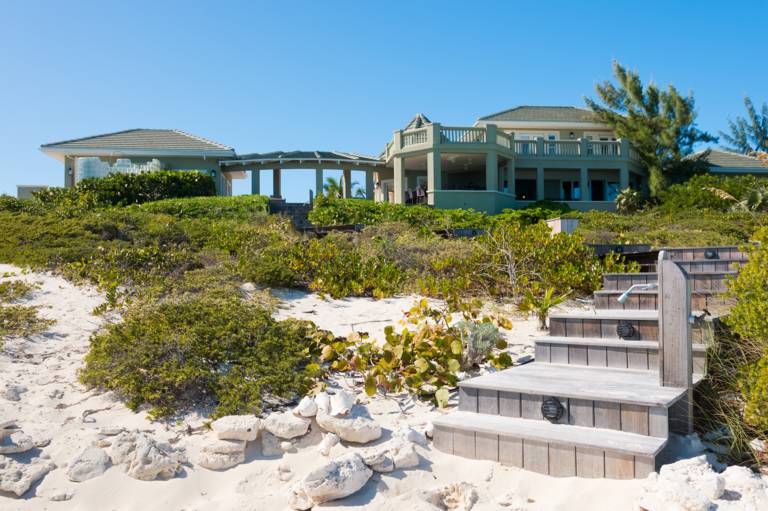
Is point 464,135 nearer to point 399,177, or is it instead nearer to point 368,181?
point 399,177

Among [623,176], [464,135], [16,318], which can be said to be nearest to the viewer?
[16,318]

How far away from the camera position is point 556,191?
3128 cm

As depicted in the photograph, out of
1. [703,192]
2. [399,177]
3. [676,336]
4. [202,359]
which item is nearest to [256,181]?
[399,177]

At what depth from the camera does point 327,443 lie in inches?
160

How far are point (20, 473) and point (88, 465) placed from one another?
37cm

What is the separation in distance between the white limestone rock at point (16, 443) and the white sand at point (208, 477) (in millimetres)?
148

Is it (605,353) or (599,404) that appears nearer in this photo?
(599,404)

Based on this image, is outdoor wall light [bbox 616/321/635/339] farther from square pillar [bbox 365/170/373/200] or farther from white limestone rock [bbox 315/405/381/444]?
square pillar [bbox 365/170/373/200]

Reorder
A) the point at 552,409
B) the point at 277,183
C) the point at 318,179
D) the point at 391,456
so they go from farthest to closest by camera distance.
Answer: the point at 277,183 < the point at 318,179 < the point at 552,409 < the point at 391,456

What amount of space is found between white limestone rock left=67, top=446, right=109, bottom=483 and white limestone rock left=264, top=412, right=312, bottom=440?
1040 millimetres

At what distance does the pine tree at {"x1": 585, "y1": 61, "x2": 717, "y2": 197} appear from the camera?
28.9m

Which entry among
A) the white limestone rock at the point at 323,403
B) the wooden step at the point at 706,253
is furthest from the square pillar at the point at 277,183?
the white limestone rock at the point at 323,403

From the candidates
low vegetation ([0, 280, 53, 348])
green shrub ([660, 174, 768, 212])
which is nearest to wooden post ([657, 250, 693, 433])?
low vegetation ([0, 280, 53, 348])

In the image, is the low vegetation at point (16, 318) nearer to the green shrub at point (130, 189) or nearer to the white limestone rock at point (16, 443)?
the white limestone rock at point (16, 443)
